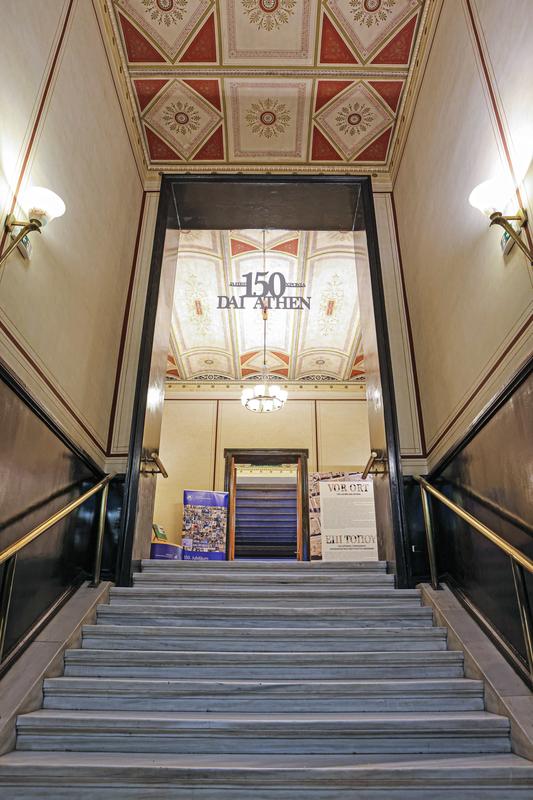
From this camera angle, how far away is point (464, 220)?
175 inches

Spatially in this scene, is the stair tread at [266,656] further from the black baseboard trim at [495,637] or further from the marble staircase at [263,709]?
the black baseboard trim at [495,637]

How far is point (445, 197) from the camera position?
492 cm

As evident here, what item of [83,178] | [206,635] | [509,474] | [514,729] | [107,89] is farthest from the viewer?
Result: [107,89]

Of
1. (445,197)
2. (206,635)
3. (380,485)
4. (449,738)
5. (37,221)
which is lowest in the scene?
(449,738)

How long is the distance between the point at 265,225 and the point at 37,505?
488 centimetres

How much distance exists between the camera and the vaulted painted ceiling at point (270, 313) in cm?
849

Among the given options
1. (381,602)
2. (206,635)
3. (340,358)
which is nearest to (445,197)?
(381,602)

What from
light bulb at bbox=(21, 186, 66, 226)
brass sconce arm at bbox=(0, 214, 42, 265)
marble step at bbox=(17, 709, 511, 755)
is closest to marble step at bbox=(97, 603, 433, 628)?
marble step at bbox=(17, 709, 511, 755)

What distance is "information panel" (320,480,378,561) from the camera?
9.47 meters

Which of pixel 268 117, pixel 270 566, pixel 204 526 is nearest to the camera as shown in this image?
pixel 270 566

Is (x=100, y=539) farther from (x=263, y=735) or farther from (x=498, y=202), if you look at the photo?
(x=498, y=202)

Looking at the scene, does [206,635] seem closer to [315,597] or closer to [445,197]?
[315,597]

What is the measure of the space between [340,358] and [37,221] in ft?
27.2

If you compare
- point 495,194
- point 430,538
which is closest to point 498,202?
point 495,194
